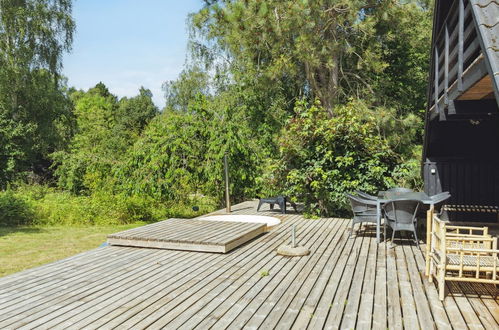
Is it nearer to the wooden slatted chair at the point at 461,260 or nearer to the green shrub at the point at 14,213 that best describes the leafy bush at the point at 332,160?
the wooden slatted chair at the point at 461,260

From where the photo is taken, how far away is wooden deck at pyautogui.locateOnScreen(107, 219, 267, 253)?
17.8ft

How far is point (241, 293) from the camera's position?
12.1ft

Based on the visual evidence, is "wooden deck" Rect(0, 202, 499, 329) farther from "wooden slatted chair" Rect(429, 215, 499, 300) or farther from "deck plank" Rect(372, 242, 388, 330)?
"wooden slatted chair" Rect(429, 215, 499, 300)

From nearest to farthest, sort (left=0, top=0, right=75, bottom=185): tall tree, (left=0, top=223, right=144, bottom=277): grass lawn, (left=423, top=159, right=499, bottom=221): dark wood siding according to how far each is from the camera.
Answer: (left=0, top=223, right=144, bottom=277): grass lawn
(left=423, top=159, right=499, bottom=221): dark wood siding
(left=0, top=0, right=75, bottom=185): tall tree

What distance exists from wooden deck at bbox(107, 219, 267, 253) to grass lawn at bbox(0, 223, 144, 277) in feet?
4.86

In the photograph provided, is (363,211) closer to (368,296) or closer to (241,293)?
(368,296)

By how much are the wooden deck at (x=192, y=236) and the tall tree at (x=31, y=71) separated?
12.3 m

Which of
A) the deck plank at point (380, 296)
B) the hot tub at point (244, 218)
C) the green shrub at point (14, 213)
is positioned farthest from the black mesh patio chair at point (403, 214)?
the green shrub at point (14, 213)

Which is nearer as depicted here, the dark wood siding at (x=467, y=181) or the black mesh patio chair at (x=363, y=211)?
the black mesh patio chair at (x=363, y=211)

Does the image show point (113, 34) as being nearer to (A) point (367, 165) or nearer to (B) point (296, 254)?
(A) point (367, 165)

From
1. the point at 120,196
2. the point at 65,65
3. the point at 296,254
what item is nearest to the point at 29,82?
the point at 65,65

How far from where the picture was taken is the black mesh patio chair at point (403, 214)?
5.31m

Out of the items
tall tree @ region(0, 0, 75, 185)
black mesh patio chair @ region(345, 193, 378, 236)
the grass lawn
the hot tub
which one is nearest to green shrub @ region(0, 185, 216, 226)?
the grass lawn

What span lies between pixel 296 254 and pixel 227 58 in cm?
1361
